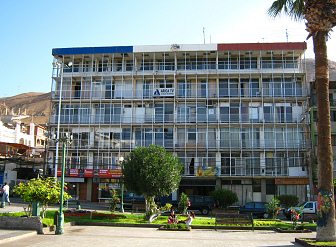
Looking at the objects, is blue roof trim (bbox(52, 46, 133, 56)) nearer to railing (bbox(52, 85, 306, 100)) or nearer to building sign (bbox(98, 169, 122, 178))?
railing (bbox(52, 85, 306, 100))

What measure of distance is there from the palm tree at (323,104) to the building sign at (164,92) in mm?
31189

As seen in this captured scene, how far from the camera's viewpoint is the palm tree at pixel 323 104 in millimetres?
15812

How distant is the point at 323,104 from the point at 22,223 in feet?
44.1

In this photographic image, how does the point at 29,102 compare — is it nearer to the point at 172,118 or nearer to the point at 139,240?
the point at 172,118

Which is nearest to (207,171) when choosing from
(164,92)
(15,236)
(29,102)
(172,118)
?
(172,118)

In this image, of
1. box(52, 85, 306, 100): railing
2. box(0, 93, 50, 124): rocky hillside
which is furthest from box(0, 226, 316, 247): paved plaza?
box(0, 93, 50, 124): rocky hillside

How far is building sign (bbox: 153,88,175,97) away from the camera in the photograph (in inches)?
1912

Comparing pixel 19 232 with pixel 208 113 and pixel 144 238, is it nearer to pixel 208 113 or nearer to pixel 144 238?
pixel 144 238

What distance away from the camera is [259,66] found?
160 feet

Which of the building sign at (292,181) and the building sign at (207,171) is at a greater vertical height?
the building sign at (207,171)

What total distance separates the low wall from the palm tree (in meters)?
11.4

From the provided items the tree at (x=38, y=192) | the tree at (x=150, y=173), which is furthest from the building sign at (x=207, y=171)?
the tree at (x=38, y=192)

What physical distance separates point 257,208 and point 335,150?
1412 centimetres

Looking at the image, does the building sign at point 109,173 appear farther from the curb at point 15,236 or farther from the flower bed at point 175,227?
the curb at point 15,236
